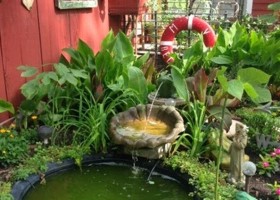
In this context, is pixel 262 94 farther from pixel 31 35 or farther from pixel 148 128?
pixel 31 35

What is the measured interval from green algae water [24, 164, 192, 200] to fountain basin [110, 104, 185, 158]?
19 centimetres

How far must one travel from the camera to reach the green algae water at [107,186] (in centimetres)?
242

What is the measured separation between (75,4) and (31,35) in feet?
2.62

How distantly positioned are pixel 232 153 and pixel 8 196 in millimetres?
1472

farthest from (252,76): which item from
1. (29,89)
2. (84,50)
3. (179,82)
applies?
(84,50)

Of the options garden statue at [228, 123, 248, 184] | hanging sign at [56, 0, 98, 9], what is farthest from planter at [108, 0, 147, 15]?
garden statue at [228, 123, 248, 184]

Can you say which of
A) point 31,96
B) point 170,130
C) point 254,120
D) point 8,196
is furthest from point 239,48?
point 8,196

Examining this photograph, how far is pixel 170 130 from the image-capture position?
274 cm

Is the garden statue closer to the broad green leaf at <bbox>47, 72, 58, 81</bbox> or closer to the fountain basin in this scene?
the fountain basin

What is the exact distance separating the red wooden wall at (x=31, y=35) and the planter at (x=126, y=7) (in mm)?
→ 968

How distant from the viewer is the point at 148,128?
9.34ft

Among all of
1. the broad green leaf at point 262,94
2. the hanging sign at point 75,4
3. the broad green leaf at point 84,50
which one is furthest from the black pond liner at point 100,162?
the hanging sign at point 75,4

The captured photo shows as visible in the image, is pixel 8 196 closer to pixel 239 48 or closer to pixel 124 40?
pixel 124 40

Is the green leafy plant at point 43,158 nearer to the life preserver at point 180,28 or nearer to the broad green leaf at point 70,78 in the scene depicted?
the broad green leaf at point 70,78
